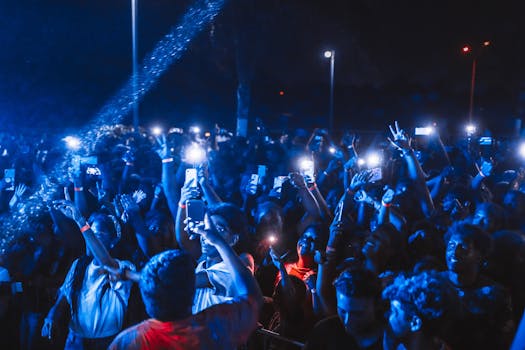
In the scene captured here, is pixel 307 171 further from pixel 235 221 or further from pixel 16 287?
pixel 16 287

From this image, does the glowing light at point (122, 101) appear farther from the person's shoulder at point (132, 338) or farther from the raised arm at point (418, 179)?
the raised arm at point (418, 179)

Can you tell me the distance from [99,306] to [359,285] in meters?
2.15

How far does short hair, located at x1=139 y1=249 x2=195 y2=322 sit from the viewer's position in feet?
6.45

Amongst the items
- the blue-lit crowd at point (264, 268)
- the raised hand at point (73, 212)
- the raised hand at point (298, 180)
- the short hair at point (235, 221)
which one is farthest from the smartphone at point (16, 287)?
the raised hand at point (298, 180)

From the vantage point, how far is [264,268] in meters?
4.14

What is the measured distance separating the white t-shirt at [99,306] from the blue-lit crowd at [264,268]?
0.01 meters

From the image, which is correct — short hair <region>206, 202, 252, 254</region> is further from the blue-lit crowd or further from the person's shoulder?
the person's shoulder

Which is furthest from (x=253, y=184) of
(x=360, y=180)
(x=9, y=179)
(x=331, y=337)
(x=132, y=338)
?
(x=132, y=338)

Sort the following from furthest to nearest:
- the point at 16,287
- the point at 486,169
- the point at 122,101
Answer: the point at 122,101
the point at 486,169
the point at 16,287

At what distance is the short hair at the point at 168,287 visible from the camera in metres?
1.97

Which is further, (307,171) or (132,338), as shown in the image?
(307,171)

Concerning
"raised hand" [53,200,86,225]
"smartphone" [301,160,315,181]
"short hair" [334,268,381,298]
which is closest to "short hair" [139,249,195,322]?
"short hair" [334,268,381,298]

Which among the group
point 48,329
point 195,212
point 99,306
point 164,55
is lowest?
point 48,329

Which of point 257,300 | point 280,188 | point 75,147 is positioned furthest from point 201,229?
point 75,147
